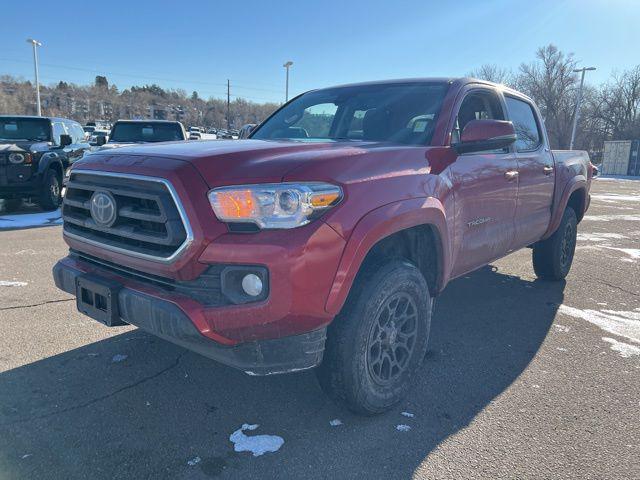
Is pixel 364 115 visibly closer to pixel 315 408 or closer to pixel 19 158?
pixel 315 408

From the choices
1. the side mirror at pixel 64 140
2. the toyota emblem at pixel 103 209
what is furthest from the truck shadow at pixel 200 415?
the side mirror at pixel 64 140

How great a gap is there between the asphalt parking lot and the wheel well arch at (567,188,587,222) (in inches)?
65.2

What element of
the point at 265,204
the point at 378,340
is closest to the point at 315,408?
the point at 378,340

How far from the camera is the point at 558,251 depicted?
5402mm

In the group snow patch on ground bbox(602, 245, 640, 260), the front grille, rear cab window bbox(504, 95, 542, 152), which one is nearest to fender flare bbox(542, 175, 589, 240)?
rear cab window bbox(504, 95, 542, 152)

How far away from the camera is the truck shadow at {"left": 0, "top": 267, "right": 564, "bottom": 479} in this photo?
2.27 meters

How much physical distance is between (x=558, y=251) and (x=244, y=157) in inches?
170

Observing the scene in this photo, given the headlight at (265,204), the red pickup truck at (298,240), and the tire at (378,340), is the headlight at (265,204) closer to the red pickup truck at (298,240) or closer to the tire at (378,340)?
the red pickup truck at (298,240)

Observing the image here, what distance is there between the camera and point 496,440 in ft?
8.37

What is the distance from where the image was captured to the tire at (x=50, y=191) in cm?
932

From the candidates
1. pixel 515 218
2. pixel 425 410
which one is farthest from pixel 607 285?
pixel 425 410

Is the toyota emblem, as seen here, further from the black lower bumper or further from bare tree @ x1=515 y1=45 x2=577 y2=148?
bare tree @ x1=515 y1=45 x2=577 y2=148

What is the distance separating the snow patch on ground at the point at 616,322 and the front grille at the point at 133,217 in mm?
3450

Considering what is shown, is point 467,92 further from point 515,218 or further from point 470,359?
point 470,359
